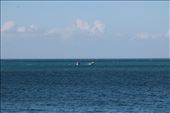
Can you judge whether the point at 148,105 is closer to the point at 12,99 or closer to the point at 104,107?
the point at 104,107

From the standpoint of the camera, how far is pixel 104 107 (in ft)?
159

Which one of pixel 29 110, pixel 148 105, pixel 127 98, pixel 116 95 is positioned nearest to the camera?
pixel 29 110

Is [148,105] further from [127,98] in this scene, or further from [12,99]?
[12,99]

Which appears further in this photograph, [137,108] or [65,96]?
[65,96]

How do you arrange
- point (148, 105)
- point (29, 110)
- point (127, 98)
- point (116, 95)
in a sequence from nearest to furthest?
point (29, 110) → point (148, 105) → point (127, 98) → point (116, 95)

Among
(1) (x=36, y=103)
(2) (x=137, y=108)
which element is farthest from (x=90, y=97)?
(2) (x=137, y=108)

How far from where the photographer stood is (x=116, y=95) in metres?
61.7

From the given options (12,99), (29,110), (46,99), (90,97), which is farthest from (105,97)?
(29,110)

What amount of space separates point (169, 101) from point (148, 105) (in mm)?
3852

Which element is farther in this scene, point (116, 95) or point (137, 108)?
point (116, 95)

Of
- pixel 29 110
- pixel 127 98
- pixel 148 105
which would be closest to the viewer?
pixel 29 110

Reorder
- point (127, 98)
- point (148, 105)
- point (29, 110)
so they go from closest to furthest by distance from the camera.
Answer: point (29, 110) → point (148, 105) → point (127, 98)

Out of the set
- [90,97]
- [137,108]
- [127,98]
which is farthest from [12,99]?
[137,108]

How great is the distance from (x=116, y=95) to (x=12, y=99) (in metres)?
12.1
